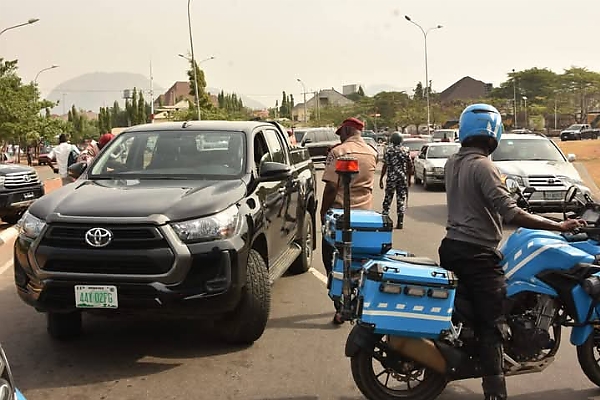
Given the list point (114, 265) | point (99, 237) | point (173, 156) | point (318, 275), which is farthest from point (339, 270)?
point (318, 275)

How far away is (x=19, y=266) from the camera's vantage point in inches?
186

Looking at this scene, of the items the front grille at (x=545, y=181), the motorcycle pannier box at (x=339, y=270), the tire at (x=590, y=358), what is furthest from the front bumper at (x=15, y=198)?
the tire at (x=590, y=358)

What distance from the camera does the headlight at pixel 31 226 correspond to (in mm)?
4559

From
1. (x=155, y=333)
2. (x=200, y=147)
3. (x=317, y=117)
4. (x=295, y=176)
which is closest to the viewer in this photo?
(x=155, y=333)

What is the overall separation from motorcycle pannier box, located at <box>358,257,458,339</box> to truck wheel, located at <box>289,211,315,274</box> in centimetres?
377

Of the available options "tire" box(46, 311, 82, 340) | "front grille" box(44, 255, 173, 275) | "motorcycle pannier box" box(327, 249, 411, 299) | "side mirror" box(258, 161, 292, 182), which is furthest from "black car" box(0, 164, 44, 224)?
"motorcycle pannier box" box(327, 249, 411, 299)

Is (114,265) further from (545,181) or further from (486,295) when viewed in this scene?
(545,181)

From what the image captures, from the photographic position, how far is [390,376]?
382cm

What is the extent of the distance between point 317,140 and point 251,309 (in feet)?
74.8

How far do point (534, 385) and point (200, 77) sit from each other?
50.9m

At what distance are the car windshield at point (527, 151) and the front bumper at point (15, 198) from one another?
9.23 metres

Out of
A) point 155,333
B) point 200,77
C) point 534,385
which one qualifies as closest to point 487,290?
point 534,385

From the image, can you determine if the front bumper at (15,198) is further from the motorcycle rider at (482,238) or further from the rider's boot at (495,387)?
the rider's boot at (495,387)

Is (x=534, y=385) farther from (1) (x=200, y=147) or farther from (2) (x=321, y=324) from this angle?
(1) (x=200, y=147)
